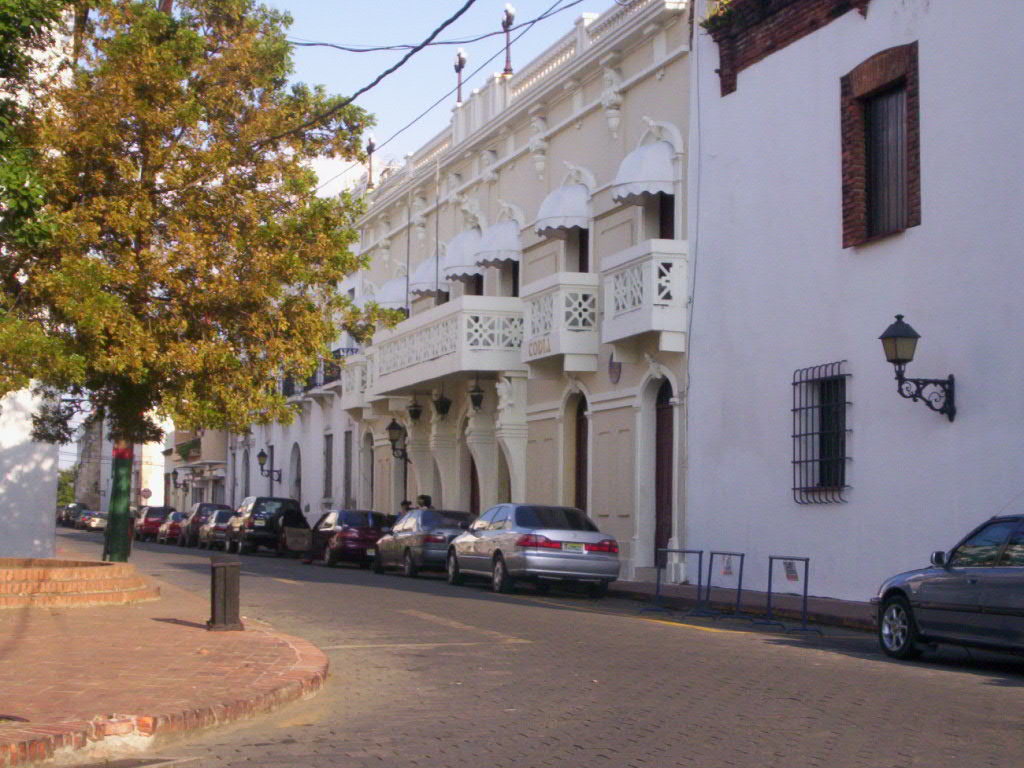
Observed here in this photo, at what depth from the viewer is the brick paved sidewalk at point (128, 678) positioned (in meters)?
8.77

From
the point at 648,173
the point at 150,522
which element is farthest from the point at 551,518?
the point at 150,522

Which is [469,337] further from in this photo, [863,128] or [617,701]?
[617,701]

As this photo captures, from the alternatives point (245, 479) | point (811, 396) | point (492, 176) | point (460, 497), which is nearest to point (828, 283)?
point (811, 396)

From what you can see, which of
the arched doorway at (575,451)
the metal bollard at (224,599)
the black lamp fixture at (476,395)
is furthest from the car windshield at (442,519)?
the metal bollard at (224,599)

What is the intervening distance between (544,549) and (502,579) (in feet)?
3.85

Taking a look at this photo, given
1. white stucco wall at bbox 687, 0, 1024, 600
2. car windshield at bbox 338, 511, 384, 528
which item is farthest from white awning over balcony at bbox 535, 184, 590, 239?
car windshield at bbox 338, 511, 384, 528

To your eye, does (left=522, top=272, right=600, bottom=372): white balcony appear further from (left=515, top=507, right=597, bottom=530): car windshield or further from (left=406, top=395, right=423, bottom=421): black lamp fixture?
(left=406, top=395, right=423, bottom=421): black lamp fixture

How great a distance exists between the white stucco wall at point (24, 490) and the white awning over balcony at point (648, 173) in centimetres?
1093

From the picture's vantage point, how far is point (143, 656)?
40.6 feet

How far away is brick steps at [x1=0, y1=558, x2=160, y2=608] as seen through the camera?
16.9 meters

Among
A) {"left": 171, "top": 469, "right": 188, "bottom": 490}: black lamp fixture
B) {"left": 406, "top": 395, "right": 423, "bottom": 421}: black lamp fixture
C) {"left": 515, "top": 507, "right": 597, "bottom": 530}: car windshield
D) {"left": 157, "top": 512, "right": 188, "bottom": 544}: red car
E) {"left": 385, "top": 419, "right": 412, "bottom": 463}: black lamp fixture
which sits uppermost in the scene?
{"left": 406, "top": 395, "right": 423, "bottom": 421}: black lamp fixture

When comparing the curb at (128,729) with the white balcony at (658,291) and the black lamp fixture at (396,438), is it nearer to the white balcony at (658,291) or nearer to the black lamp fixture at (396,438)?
the white balcony at (658,291)

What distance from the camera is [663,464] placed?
2656 cm

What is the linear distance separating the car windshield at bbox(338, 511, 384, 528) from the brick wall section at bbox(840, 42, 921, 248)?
16.1 m
